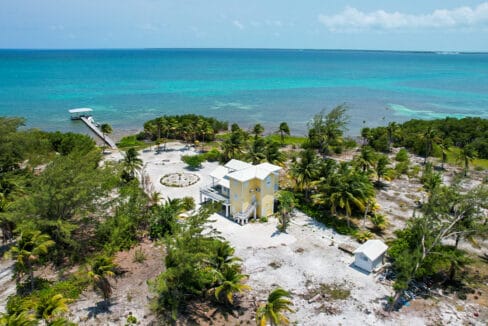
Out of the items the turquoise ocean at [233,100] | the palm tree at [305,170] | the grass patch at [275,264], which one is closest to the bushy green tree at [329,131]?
the palm tree at [305,170]

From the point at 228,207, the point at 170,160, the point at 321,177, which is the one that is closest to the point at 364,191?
the point at 321,177

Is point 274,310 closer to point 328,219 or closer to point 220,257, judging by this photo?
point 220,257

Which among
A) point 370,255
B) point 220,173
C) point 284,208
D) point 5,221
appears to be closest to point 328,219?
point 284,208

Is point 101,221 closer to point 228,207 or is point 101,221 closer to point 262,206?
point 228,207

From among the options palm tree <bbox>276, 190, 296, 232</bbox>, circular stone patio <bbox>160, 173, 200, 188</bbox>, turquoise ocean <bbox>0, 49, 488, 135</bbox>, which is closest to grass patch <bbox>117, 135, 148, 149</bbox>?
turquoise ocean <bbox>0, 49, 488, 135</bbox>

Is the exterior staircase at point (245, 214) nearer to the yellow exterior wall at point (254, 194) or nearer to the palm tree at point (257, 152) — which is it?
the yellow exterior wall at point (254, 194)
